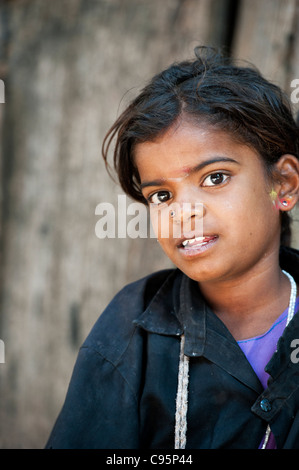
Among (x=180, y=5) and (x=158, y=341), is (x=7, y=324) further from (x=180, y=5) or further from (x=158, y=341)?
(x=180, y=5)

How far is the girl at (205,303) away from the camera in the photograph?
4.38 ft

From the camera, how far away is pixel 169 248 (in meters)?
1.43

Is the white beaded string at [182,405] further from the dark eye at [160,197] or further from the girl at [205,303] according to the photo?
the dark eye at [160,197]

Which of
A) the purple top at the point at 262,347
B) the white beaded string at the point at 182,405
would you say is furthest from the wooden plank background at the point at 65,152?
the white beaded string at the point at 182,405

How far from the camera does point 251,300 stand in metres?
1.50

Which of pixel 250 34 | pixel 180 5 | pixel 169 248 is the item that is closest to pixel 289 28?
pixel 250 34

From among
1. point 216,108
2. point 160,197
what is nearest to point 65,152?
point 160,197

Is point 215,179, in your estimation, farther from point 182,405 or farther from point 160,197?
point 182,405

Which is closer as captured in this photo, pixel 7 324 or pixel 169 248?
pixel 169 248

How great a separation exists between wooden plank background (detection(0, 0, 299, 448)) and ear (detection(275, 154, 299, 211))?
1.73 feet

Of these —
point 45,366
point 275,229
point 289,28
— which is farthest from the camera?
point 45,366

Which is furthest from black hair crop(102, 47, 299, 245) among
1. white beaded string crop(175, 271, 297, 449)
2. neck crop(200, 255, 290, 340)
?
white beaded string crop(175, 271, 297, 449)

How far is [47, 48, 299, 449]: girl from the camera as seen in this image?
1336 millimetres
